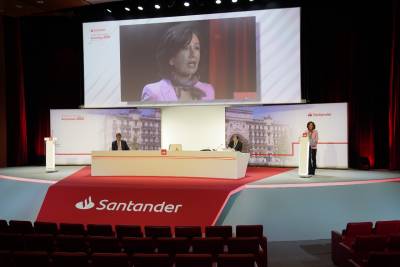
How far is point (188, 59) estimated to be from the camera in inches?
448

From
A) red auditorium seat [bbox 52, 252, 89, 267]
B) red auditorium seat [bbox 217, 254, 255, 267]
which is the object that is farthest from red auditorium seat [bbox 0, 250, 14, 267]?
red auditorium seat [bbox 217, 254, 255, 267]

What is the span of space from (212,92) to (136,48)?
250 cm

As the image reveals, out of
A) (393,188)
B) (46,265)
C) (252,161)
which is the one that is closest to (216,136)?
(252,161)

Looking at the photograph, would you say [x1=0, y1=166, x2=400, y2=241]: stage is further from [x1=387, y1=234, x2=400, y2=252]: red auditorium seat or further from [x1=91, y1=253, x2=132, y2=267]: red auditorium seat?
[x1=91, y1=253, x2=132, y2=267]: red auditorium seat

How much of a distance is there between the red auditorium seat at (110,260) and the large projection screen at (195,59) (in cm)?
769

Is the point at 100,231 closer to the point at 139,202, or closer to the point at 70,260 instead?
the point at 70,260

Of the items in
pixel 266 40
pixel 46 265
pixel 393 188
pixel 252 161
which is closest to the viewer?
pixel 46 265

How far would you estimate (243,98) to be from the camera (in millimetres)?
11148

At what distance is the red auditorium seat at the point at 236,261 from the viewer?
388cm

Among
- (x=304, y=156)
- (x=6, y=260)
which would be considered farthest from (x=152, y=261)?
(x=304, y=156)

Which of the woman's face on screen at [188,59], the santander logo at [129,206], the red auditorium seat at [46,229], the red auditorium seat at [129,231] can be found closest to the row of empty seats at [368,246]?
the red auditorium seat at [129,231]

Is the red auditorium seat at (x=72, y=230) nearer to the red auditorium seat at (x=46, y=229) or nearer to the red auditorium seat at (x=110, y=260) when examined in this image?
the red auditorium seat at (x=46, y=229)

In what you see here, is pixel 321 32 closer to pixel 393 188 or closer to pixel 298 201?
pixel 393 188

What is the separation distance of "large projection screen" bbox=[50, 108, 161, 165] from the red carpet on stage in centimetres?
395
